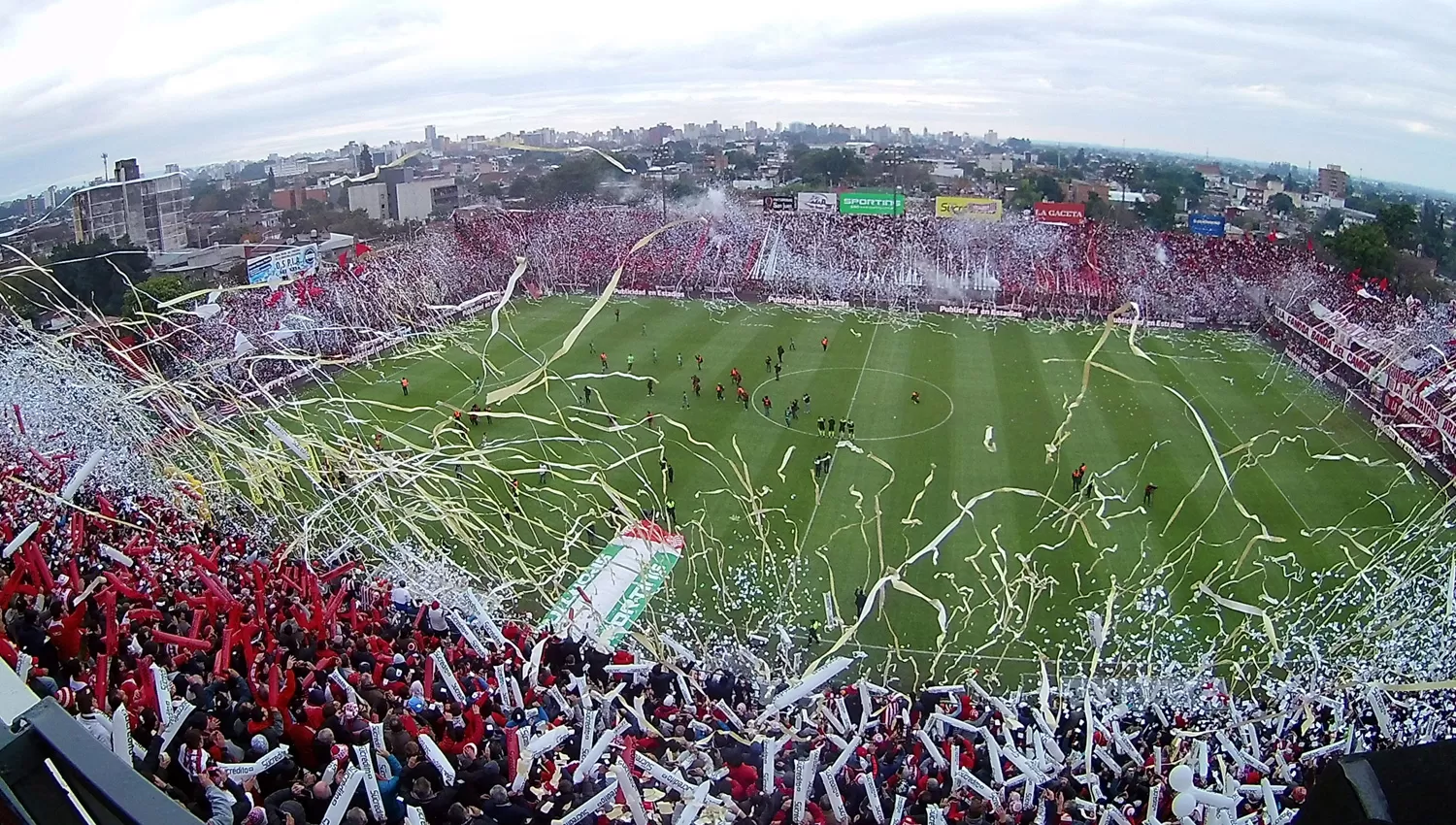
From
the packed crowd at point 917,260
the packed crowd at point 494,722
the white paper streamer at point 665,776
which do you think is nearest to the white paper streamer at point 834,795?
the packed crowd at point 494,722

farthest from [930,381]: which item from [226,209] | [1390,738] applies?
[226,209]

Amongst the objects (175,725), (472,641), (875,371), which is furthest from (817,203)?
(175,725)

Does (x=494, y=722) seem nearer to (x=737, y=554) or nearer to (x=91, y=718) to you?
(x=91, y=718)

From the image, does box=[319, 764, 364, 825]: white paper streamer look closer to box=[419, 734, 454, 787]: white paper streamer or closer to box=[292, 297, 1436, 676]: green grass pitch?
box=[419, 734, 454, 787]: white paper streamer

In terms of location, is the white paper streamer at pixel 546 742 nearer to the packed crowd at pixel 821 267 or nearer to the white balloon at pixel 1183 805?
the white balloon at pixel 1183 805

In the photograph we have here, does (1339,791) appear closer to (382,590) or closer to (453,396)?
(382,590)
